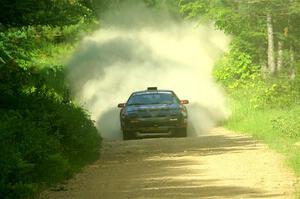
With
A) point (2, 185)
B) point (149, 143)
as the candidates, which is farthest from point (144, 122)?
point (2, 185)

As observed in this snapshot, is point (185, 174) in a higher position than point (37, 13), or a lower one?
lower

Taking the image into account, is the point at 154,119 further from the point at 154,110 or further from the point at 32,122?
the point at 32,122

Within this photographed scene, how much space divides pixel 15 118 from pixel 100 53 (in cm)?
3117

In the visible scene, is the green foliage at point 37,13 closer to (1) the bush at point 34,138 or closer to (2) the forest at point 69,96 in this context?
(2) the forest at point 69,96

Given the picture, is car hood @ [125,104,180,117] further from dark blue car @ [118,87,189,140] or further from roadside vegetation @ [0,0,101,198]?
roadside vegetation @ [0,0,101,198]

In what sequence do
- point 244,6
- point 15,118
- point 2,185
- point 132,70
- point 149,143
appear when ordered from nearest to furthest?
point 2,185
point 15,118
point 149,143
point 244,6
point 132,70

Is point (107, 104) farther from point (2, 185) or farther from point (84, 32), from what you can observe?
point (2, 185)

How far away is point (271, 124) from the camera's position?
2795 cm

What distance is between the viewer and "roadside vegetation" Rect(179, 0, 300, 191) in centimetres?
3069

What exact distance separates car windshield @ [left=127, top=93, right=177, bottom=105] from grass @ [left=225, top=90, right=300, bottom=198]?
2.74 meters

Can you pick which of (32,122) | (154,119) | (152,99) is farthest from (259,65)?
(32,122)

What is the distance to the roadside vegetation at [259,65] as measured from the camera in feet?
101

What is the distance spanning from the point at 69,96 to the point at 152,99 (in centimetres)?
337

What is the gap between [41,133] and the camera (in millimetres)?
16422
